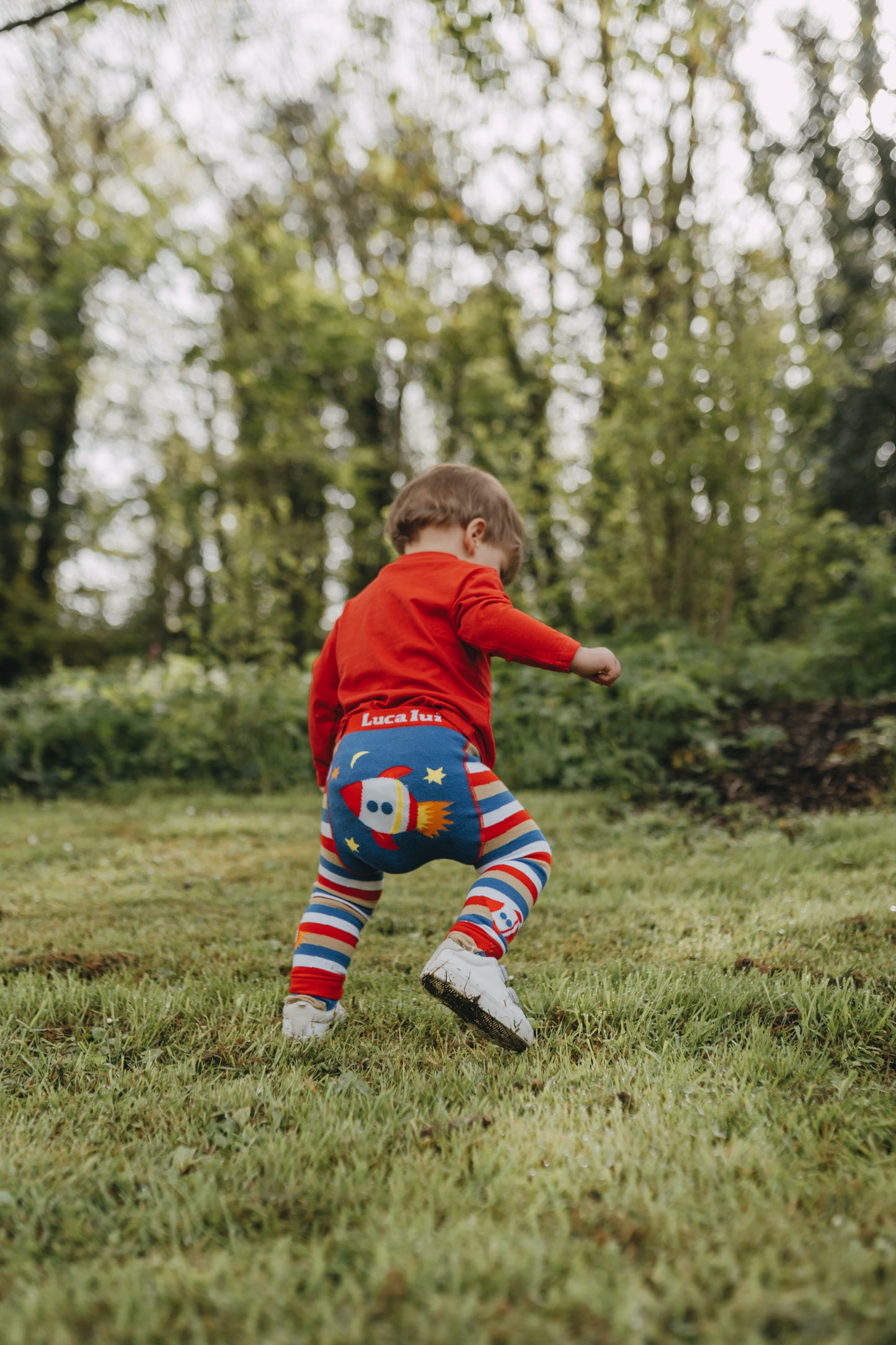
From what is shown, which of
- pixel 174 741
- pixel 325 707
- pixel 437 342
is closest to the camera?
pixel 325 707

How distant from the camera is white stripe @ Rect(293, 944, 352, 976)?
2225mm

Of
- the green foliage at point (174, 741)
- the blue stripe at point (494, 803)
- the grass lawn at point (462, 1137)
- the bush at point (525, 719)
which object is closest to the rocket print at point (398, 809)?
the blue stripe at point (494, 803)

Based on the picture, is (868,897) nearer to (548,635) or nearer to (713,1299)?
(548,635)

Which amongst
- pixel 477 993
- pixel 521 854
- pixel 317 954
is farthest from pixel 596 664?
pixel 317 954

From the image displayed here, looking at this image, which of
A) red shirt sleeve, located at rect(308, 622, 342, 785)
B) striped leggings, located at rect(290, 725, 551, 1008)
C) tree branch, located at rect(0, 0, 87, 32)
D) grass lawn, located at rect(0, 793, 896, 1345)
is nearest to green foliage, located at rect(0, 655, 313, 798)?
grass lawn, located at rect(0, 793, 896, 1345)

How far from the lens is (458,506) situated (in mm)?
2492

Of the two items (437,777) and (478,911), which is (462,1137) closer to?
(478,911)

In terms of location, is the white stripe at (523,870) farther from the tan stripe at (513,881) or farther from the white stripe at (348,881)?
the white stripe at (348,881)

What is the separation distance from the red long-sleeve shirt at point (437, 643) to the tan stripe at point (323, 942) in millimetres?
570

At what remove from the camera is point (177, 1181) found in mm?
1478

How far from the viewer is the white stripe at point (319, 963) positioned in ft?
7.30

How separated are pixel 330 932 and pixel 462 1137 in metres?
0.78

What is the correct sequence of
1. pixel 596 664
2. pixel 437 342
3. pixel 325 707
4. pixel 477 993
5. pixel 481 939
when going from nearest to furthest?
pixel 477 993 → pixel 481 939 → pixel 596 664 → pixel 325 707 → pixel 437 342

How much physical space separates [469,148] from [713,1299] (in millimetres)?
13535
